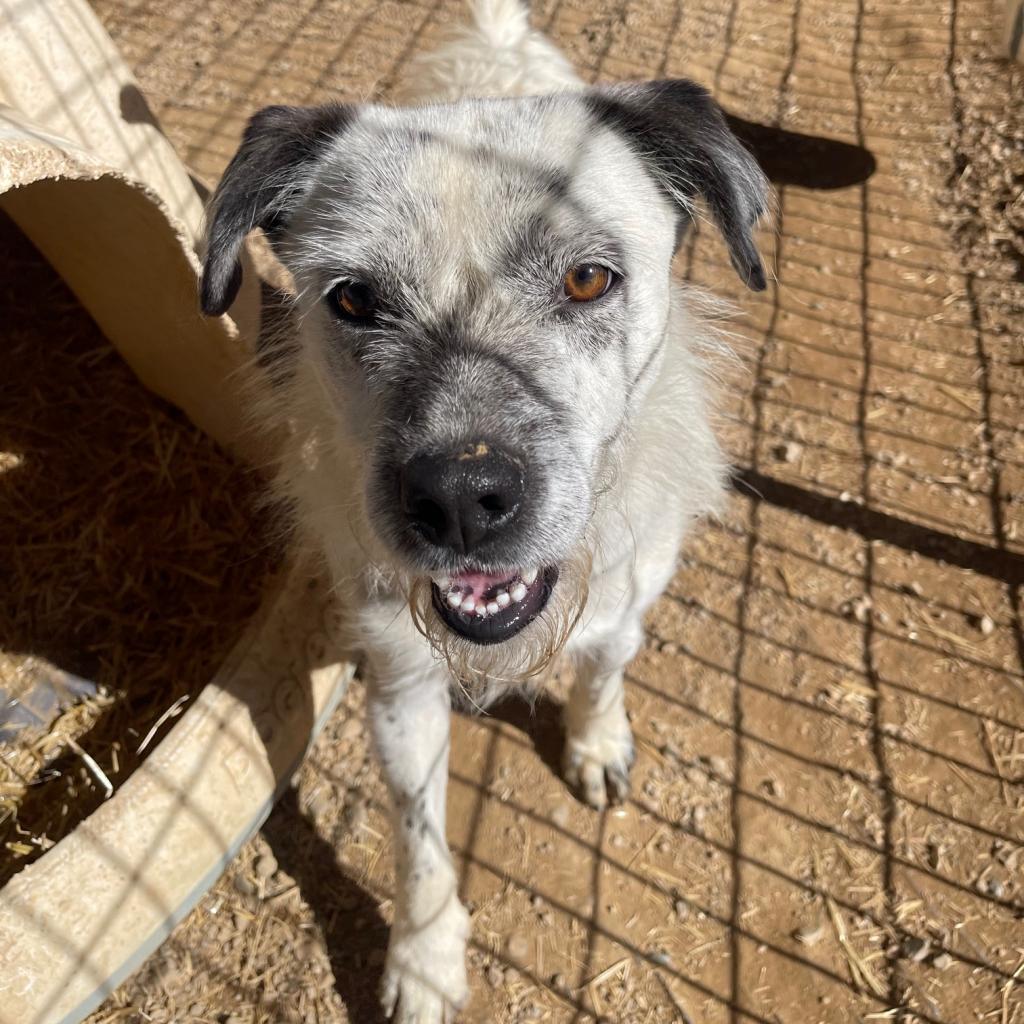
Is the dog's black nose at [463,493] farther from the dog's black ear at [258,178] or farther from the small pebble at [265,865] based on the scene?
the small pebble at [265,865]

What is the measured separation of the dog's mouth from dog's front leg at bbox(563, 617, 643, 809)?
33.4 inches

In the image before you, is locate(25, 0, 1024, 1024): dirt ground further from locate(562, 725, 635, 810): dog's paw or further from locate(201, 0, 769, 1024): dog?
locate(201, 0, 769, 1024): dog

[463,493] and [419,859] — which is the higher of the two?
[463,493]

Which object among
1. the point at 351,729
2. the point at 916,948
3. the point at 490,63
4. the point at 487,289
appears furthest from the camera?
the point at 490,63

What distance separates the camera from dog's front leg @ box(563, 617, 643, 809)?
114 inches

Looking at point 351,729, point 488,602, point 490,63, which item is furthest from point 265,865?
point 490,63

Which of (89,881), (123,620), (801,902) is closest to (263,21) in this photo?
(123,620)

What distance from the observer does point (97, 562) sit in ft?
11.2

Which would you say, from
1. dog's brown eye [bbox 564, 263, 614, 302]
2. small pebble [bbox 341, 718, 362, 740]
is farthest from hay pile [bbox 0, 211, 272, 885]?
dog's brown eye [bbox 564, 263, 614, 302]

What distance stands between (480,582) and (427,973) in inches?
49.9

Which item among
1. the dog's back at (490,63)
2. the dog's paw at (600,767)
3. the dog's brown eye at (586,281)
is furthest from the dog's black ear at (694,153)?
the dog's paw at (600,767)

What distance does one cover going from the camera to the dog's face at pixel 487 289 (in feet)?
5.89

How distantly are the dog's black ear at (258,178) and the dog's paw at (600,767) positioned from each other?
1798 millimetres

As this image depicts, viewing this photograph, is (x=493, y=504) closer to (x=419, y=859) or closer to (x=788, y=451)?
(x=419, y=859)
